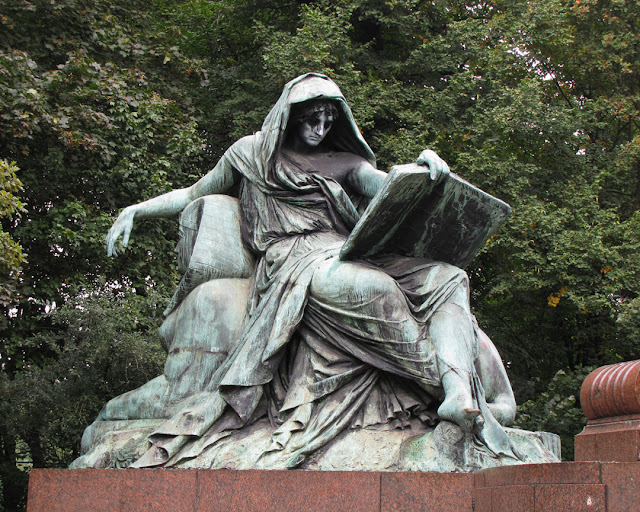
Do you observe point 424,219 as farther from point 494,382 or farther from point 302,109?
point 302,109

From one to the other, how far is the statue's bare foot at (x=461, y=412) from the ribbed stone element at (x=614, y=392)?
2.13 metres

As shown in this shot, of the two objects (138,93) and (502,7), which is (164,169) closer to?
(138,93)

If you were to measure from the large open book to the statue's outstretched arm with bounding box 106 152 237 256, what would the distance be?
1.38 m

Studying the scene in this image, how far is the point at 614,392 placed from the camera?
679 cm

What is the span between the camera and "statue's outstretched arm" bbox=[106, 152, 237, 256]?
6449mm

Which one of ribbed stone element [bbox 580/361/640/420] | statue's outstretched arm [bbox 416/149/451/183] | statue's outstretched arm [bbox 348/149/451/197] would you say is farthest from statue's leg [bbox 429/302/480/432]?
ribbed stone element [bbox 580/361/640/420]

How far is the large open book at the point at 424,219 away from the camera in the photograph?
538cm

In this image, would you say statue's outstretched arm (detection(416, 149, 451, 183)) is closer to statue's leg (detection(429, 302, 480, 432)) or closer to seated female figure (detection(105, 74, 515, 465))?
seated female figure (detection(105, 74, 515, 465))

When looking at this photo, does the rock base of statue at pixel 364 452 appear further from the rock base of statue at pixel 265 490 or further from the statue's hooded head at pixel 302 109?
the statue's hooded head at pixel 302 109

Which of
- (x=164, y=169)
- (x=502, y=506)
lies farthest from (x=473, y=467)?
(x=164, y=169)

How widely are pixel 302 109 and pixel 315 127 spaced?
0.15 metres

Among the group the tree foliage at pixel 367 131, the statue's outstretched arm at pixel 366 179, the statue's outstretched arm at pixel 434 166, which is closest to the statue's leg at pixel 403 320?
the statue's outstretched arm at pixel 434 166

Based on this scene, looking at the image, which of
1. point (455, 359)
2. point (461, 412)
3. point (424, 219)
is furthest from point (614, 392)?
point (461, 412)

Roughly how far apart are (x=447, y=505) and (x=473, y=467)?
0.95 feet
